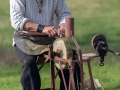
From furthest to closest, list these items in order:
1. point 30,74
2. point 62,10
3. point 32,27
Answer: point 62,10 → point 32,27 → point 30,74

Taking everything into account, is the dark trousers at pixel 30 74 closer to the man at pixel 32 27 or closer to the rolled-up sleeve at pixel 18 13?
the man at pixel 32 27

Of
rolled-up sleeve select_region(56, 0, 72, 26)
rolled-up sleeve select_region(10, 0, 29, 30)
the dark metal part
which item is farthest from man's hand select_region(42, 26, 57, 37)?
rolled-up sleeve select_region(56, 0, 72, 26)

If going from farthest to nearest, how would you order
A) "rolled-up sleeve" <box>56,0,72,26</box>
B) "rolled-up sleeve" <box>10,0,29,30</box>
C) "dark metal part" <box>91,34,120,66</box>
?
"rolled-up sleeve" <box>56,0,72,26</box>, "rolled-up sleeve" <box>10,0,29,30</box>, "dark metal part" <box>91,34,120,66</box>

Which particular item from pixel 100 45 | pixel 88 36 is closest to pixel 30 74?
pixel 100 45

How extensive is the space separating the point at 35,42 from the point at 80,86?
32.1 inches

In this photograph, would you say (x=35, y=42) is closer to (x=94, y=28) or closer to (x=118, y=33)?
(x=118, y=33)

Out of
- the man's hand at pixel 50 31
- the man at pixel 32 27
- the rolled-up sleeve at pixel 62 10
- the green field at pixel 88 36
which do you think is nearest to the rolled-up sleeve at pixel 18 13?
the man at pixel 32 27

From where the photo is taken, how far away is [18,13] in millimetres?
6805

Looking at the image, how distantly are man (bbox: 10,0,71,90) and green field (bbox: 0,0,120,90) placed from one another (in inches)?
89.6

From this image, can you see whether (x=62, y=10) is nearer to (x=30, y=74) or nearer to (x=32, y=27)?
(x=32, y=27)

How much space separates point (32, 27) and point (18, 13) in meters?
0.25

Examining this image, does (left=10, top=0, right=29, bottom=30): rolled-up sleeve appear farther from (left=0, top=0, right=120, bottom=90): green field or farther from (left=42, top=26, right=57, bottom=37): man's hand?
(left=0, top=0, right=120, bottom=90): green field

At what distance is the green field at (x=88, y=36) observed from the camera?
9.86 m

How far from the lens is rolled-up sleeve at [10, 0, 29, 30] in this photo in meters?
6.77
